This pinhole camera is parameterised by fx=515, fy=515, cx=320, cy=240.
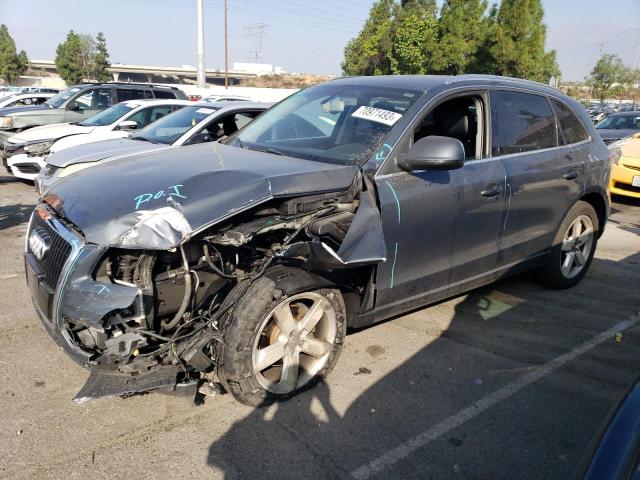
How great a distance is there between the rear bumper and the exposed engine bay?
8216 mm

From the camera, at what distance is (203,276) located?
2963 millimetres

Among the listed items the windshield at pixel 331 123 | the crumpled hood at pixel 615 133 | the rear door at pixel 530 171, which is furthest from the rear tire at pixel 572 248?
the crumpled hood at pixel 615 133

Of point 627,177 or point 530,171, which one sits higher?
point 530,171

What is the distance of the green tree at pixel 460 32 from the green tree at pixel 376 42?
357 inches

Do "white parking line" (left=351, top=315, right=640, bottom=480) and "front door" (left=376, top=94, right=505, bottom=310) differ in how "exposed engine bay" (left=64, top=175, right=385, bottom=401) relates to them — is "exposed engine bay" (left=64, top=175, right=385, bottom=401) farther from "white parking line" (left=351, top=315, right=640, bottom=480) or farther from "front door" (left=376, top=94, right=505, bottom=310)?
"white parking line" (left=351, top=315, right=640, bottom=480)

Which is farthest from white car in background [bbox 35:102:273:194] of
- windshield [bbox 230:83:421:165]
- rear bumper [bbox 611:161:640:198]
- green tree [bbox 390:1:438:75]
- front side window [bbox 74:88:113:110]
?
green tree [bbox 390:1:438:75]

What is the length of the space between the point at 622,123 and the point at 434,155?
12613 millimetres

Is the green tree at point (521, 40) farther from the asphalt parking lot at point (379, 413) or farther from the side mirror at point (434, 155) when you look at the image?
the side mirror at point (434, 155)

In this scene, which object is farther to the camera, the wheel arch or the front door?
the wheel arch

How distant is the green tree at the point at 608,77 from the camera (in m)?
42.9

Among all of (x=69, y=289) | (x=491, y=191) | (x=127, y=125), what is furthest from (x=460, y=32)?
(x=69, y=289)

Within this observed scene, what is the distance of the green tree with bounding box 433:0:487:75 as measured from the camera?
36656 mm

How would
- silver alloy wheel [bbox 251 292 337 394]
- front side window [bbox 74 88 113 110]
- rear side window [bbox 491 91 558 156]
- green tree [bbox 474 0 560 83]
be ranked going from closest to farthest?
silver alloy wheel [bbox 251 292 337 394]
rear side window [bbox 491 91 558 156]
front side window [bbox 74 88 113 110]
green tree [bbox 474 0 560 83]

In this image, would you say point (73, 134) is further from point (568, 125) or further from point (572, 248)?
point (572, 248)
